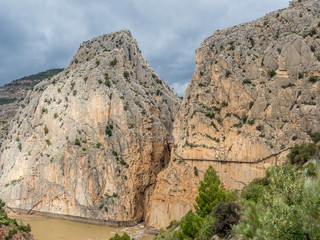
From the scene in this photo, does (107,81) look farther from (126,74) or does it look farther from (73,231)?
(73,231)

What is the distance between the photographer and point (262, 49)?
3309 centimetres

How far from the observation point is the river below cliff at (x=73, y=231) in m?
35.2

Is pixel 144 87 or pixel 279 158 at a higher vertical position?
pixel 144 87

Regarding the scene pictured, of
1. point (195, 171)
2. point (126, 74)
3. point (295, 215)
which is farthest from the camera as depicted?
point (126, 74)

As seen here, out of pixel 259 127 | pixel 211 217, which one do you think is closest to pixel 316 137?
pixel 259 127

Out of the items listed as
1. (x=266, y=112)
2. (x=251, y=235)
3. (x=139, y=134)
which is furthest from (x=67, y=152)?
(x=251, y=235)

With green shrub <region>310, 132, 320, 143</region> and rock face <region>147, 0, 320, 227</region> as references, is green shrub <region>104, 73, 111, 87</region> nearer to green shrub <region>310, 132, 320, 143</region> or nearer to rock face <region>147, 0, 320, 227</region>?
rock face <region>147, 0, 320, 227</region>

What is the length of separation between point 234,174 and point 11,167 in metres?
39.9

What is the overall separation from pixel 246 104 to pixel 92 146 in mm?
25214

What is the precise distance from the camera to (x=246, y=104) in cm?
3117

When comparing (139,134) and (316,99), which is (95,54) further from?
(316,99)

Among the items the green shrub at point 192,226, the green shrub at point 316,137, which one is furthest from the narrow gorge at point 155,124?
the green shrub at point 192,226

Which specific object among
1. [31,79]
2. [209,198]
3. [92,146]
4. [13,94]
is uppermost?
[31,79]

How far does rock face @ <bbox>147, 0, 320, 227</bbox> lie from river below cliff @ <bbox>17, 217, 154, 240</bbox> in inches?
124
